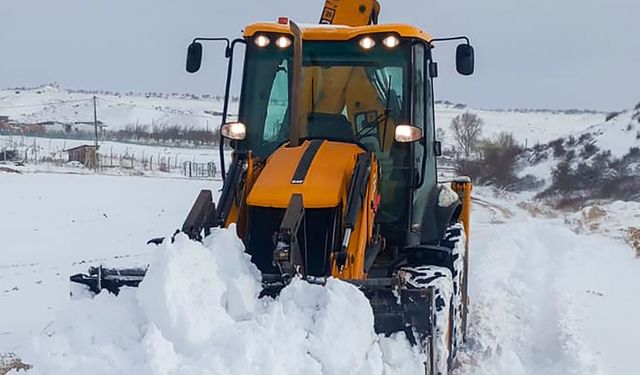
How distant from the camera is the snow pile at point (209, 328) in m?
3.47

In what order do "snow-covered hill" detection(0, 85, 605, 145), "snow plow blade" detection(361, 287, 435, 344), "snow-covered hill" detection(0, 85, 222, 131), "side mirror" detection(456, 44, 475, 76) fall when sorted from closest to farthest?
"snow plow blade" detection(361, 287, 435, 344)
"side mirror" detection(456, 44, 475, 76)
"snow-covered hill" detection(0, 85, 605, 145)
"snow-covered hill" detection(0, 85, 222, 131)

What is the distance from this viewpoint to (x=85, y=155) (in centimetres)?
5150

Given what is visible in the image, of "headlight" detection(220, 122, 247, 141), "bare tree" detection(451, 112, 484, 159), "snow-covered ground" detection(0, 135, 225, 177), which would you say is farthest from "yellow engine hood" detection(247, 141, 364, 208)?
"bare tree" detection(451, 112, 484, 159)

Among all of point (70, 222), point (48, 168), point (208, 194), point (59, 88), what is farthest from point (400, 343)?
point (59, 88)

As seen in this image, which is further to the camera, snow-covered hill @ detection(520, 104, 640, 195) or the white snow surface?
the white snow surface

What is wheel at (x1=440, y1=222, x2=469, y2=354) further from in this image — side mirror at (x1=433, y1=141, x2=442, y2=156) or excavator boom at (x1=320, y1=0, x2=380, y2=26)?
excavator boom at (x1=320, y1=0, x2=380, y2=26)

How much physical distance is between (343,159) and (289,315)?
5.60 feet

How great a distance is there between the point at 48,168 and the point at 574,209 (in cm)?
3077

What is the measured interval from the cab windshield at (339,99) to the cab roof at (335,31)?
0.06m

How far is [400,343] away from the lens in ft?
14.5

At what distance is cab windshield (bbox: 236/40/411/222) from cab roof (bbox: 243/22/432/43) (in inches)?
2.4

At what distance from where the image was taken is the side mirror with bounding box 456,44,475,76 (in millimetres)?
6051

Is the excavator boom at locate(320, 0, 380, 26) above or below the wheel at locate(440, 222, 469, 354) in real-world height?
above

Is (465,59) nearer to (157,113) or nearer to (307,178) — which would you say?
(307,178)
